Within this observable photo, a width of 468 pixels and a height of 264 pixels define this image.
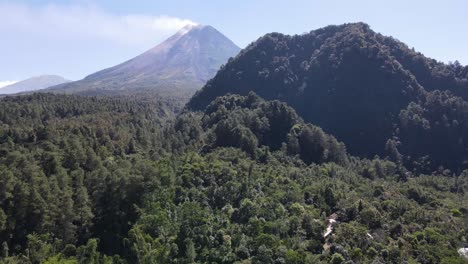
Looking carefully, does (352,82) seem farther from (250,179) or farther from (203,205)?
(203,205)

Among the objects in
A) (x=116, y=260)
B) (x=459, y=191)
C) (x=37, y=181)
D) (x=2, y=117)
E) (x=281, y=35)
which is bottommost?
(x=459, y=191)

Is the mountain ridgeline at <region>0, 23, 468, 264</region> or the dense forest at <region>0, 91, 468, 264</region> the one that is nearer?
the dense forest at <region>0, 91, 468, 264</region>

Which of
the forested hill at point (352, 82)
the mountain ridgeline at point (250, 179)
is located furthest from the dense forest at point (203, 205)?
the forested hill at point (352, 82)

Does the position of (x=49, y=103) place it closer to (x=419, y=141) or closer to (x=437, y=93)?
(x=419, y=141)

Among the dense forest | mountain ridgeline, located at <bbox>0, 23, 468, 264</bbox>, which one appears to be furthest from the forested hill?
the dense forest

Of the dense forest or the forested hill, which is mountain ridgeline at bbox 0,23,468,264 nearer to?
the dense forest

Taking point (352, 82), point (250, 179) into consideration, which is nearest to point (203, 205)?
point (250, 179)

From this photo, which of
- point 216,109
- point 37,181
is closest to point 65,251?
point 37,181
